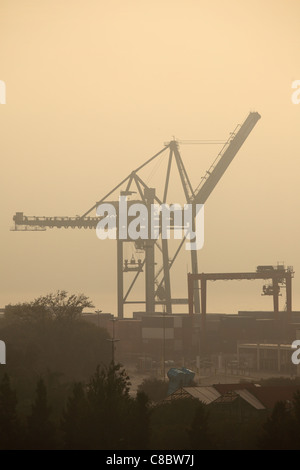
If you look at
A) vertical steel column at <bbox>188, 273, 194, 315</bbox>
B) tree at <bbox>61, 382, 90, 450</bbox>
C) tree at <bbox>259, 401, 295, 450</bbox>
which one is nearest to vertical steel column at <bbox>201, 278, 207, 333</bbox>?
vertical steel column at <bbox>188, 273, 194, 315</bbox>

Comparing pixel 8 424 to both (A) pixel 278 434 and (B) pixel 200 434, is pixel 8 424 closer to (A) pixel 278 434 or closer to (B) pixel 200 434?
(B) pixel 200 434

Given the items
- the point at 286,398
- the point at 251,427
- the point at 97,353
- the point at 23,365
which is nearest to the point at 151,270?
the point at 97,353

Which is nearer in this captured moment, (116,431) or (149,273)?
(116,431)

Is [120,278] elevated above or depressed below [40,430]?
above

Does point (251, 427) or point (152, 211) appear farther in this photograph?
point (152, 211)

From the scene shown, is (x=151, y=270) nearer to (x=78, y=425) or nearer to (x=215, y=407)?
(x=215, y=407)

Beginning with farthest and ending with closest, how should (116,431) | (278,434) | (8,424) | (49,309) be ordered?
(49,309) → (116,431) → (8,424) → (278,434)

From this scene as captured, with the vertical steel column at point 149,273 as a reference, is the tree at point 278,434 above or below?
below

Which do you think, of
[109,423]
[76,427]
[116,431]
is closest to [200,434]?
[116,431]

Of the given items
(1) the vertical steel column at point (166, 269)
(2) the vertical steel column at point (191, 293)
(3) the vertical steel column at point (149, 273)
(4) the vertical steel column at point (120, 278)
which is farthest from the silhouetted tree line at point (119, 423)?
(1) the vertical steel column at point (166, 269)

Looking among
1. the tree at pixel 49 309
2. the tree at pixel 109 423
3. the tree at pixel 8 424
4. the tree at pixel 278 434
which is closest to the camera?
the tree at pixel 278 434

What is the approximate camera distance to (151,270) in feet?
408

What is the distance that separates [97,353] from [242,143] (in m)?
51.3

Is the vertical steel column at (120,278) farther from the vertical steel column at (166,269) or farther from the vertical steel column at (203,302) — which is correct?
the vertical steel column at (203,302)
